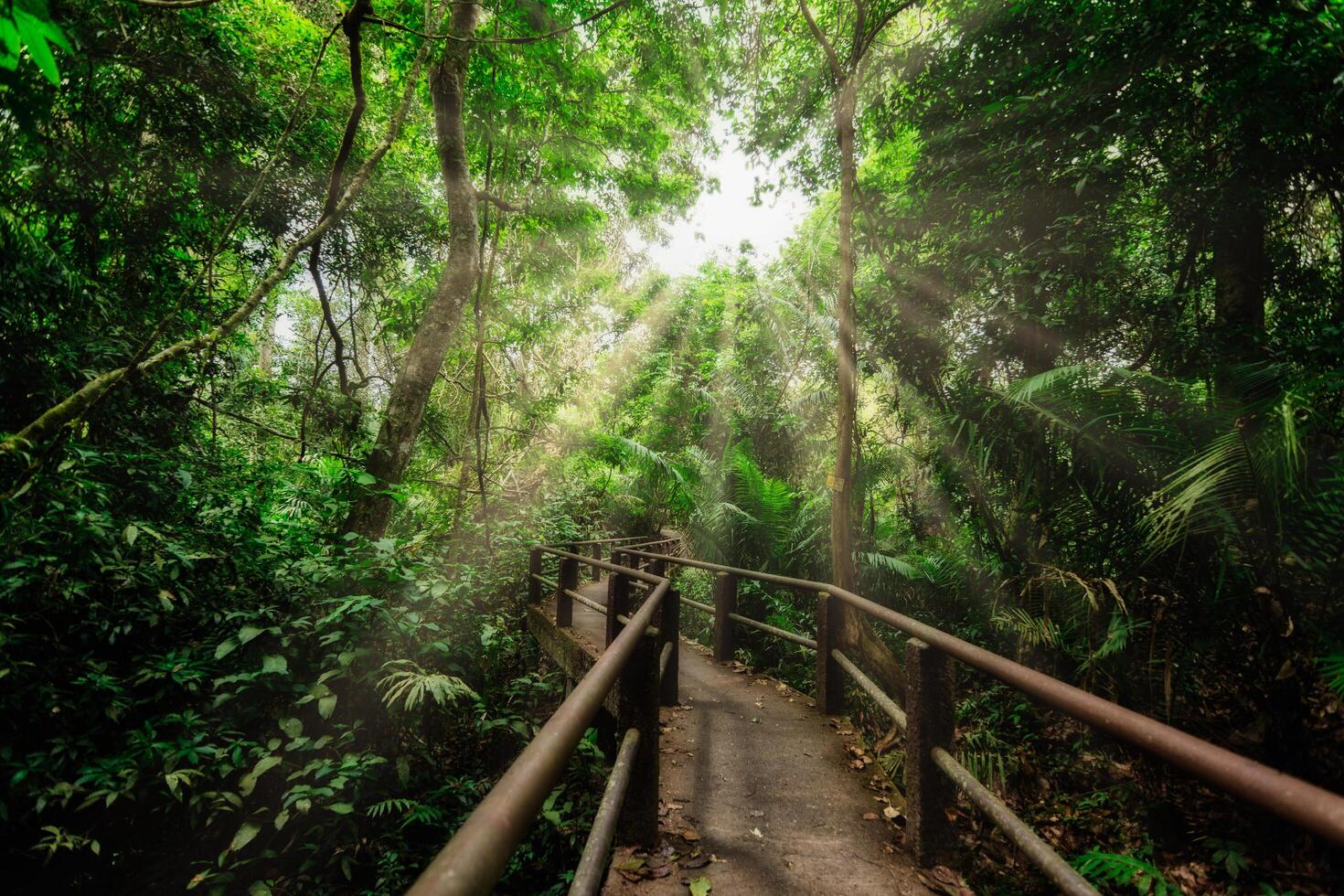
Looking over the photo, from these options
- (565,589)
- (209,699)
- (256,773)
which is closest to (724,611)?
(565,589)

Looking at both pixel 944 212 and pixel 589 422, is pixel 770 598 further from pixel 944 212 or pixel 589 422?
pixel 589 422

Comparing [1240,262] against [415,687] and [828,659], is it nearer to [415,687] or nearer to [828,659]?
[828,659]

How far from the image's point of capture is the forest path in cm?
202

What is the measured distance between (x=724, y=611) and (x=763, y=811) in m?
2.30

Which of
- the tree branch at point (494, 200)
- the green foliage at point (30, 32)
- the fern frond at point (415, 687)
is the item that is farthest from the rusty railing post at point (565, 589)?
the green foliage at point (30, 32)

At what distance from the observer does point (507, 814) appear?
0.65 metres

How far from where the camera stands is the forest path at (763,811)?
202cm

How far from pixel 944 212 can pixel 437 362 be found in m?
5.86

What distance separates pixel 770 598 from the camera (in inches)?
299

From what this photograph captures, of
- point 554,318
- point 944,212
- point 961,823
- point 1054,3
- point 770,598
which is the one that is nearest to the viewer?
point 961,823

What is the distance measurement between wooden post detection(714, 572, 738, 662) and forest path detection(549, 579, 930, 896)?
916 mm

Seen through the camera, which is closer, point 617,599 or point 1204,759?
point 1204,759

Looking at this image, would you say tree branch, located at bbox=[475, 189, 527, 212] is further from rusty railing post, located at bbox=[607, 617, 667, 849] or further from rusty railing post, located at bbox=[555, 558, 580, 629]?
rusty railing post, located at bbox=[607, 617, 667, 849]

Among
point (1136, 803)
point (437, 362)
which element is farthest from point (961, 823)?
point (437, 362)
